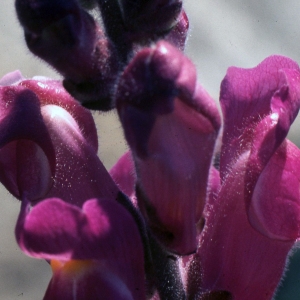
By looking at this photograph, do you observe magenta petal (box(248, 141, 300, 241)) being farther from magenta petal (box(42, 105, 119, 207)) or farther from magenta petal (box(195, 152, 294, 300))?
magenta petal (box(42, 105, 119, 207))

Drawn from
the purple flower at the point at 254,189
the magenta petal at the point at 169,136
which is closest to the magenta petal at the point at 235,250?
the purple flower at the point at 254,189

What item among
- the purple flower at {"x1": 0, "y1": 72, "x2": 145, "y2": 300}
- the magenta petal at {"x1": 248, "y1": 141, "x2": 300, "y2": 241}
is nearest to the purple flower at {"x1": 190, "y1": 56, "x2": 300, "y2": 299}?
the magenta petal at {"x1": 248, "y1": 141, "x2": 300, "y2": 241}

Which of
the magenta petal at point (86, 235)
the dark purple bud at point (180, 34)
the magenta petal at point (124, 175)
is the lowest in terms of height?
the magenta petal at point (124, 175)

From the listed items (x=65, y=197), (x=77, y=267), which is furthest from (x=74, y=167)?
(x=77, y=267)

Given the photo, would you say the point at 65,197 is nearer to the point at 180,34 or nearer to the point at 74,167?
the point at 74,167

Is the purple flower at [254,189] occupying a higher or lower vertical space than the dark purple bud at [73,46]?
lower

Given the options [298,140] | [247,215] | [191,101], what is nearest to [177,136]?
[191,101]

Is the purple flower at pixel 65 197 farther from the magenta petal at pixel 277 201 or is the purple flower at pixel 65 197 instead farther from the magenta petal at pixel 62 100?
the magenta petal at pixel 277 201

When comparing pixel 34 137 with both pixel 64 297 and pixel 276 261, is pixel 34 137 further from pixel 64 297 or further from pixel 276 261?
pixel 276 261
